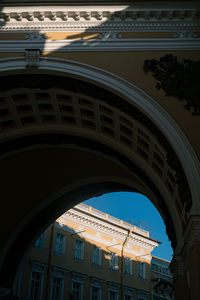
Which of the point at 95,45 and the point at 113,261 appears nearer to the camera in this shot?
the point at 95,45

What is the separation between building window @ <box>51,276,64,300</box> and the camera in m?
30.1

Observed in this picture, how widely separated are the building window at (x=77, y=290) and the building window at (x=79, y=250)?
1992 millimetres

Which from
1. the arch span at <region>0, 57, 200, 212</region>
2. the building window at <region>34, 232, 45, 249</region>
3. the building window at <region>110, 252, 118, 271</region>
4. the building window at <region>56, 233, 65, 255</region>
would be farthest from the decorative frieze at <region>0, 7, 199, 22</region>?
the building window at <region>110, 252, 118, 271</region>

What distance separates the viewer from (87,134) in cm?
1595

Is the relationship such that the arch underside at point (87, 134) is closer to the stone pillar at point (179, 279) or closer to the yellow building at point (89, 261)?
the stone pillar at point (179, 279)

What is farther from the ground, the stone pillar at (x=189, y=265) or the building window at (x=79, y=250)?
the building window at (x=79, y=250)

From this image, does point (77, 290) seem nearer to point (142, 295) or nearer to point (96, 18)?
point (142, 295)

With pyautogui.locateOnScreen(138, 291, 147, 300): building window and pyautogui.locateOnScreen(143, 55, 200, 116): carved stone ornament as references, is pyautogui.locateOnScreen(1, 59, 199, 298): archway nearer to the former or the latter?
pyautogui.locateOnScreen(143, 55, 200, 116): carved stone ornament

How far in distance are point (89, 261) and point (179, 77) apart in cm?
2407

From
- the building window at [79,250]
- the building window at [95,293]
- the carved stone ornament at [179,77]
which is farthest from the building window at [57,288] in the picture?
the carved stone ornament at [179,77]

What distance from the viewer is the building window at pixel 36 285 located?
28641 millimetres

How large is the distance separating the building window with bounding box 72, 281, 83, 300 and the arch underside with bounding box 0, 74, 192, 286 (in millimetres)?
15184

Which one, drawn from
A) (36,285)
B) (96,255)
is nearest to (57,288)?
(36,285)

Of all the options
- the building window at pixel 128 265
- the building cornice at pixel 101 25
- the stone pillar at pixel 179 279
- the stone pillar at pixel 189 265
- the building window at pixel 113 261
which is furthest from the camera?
the building window at pixel 128 265
